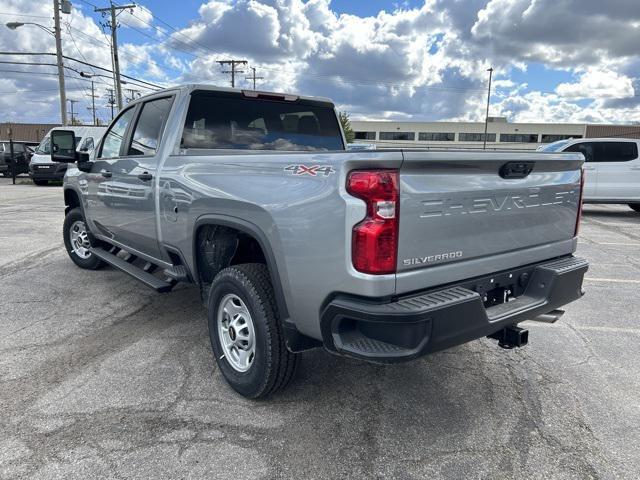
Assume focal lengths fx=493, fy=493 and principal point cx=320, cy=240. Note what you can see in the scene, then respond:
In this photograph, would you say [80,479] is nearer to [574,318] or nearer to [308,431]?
[308,431]

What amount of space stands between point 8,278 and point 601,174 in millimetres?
12630

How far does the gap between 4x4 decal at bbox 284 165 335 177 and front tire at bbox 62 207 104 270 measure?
4.30m

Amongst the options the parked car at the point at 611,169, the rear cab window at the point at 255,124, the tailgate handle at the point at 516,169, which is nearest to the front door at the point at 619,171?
the parked car at the point at 611,169

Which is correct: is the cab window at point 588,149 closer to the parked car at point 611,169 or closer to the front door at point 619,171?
the parked car at point 611,169

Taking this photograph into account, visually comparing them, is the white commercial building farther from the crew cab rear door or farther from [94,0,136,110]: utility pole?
the crew cab rear door

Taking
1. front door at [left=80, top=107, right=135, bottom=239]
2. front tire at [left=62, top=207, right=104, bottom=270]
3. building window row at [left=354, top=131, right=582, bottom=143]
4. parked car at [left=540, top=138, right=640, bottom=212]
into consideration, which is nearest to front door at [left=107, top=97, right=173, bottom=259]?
front door at [left=80, top=107, right=135, bottom=239]

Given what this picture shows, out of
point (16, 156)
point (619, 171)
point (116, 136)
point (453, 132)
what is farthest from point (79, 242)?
point (453, 132)

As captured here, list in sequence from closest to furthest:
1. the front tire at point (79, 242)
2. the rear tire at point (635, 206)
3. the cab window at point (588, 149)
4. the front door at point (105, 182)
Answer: the front door at point (105, 182) < the front tire at point (79, 242) < the cab window at point (588, 149) < the rear tire at point (635, 206)

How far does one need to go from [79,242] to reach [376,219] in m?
5.22

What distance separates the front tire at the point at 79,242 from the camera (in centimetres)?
609

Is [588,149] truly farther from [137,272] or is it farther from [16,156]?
[16,156]

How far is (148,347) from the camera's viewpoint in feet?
12.7

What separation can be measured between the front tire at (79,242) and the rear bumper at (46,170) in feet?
48.6

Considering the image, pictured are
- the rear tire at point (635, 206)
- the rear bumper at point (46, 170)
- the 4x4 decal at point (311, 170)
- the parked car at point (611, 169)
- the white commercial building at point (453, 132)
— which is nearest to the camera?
the 4x4 decal at point (311, 170)
